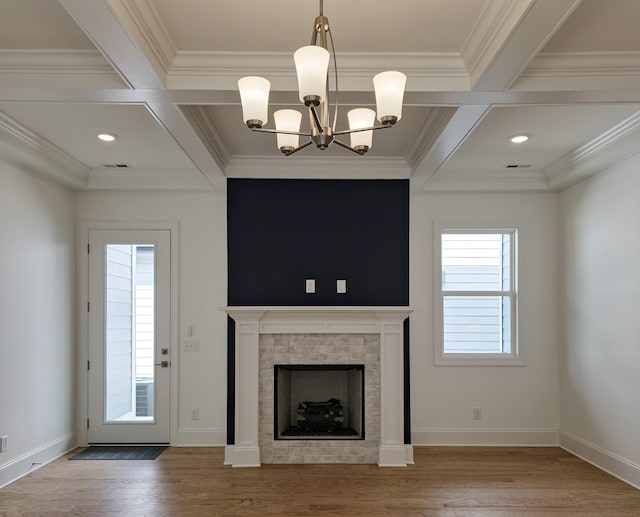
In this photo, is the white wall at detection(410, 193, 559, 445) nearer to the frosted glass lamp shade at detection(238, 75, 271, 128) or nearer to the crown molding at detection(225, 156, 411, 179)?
the crown molding at detection(225, 156, 411, 179)

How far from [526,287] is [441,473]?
6.64 feet

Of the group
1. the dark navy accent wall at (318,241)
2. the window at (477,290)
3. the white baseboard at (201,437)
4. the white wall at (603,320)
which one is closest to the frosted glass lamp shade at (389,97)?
the white wall at (603,320)

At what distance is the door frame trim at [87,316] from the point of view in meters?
5.16

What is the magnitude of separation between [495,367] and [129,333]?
3.57 metres

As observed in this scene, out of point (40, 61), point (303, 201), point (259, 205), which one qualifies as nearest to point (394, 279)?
point (303, 201)

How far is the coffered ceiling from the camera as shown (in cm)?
231

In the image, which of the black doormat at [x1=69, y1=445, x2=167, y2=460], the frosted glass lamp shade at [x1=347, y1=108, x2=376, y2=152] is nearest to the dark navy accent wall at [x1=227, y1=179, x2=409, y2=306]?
the black doormat at [x1=69, y1=445, x2=167, y2=460]

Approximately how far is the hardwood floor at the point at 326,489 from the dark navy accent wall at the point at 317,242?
0.75 m

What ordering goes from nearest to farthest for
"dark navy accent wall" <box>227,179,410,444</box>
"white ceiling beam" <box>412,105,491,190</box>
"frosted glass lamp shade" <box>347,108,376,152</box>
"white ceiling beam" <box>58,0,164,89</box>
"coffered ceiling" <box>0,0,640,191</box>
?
"white ceiling beam" <box>58,0,164,89</box> < "coffered ceiling" <box>0,0,640,191</box> < "frosted glass lamp shade" <box>347,108,376,152</box> < "white ceiling beam" <box>412,105,491,190</box> < "dark navy accent wall" <box>227,179,410,444</box>

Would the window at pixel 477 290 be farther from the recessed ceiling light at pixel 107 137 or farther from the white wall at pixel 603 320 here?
the recessed ceiling light at pixel 107 137

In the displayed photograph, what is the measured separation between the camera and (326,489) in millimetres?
4023

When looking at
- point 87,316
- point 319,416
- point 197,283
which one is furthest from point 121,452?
point 319,416

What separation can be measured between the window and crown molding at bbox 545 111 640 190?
71 cm

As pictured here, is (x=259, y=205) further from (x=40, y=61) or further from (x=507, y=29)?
(x=507, y=29)
